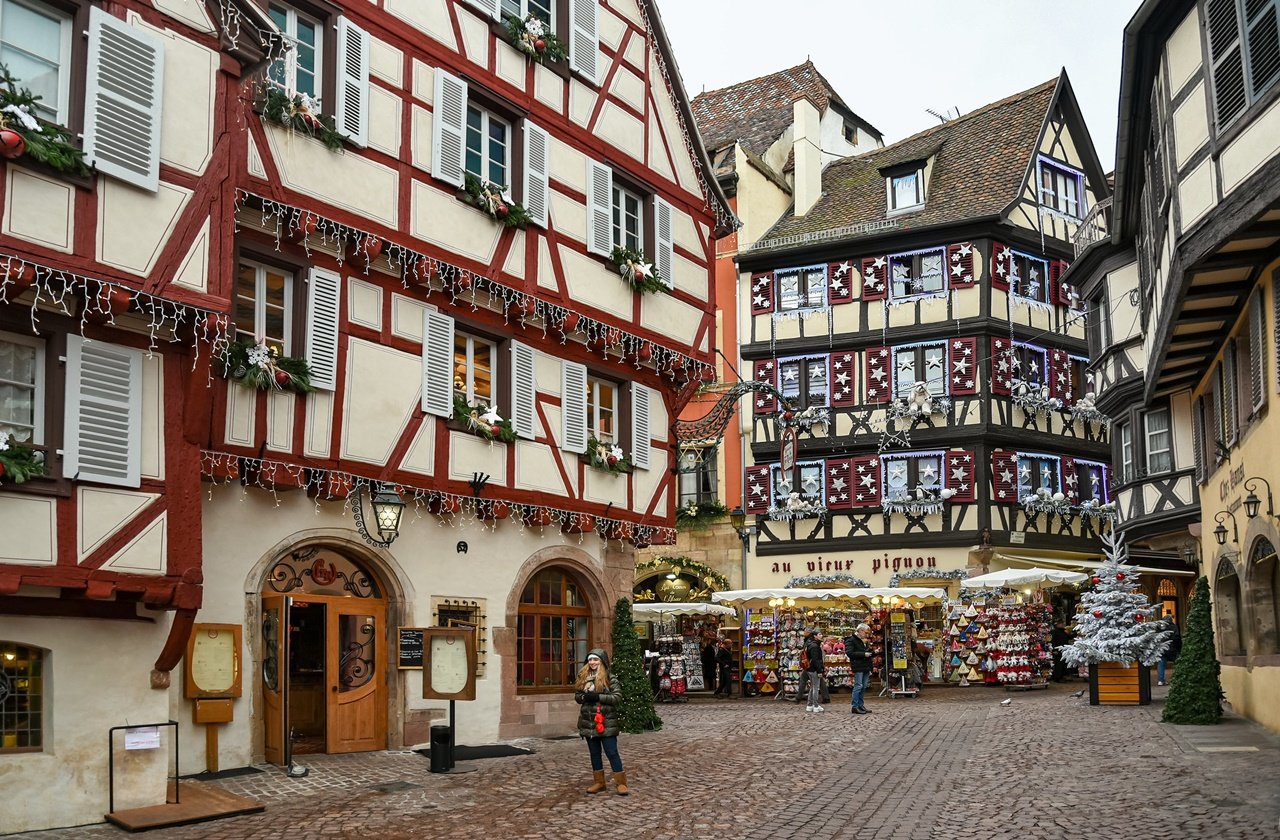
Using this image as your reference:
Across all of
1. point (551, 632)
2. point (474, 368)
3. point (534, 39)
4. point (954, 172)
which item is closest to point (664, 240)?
point (534, 39)

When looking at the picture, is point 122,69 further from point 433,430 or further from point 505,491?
point 505,491

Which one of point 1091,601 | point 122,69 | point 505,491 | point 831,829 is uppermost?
point 122,69

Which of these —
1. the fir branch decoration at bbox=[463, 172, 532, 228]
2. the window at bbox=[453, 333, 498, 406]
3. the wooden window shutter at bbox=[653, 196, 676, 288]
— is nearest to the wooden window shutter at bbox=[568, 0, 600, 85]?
the wooden window shutter at bbox=[653, 196, 676, 288]

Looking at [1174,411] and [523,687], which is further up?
[1174,411]

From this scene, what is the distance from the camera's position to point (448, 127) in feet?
53.7

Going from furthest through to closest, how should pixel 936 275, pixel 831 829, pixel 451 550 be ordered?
pixel 936 275 → pixel 451 550 → pixel 831 829

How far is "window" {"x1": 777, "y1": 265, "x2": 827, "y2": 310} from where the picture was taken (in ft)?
117

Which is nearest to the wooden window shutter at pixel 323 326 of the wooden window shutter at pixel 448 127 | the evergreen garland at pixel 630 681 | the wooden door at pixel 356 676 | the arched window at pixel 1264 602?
the wooden window shutter at pixel 448 127

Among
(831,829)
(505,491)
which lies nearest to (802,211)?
(505,491)

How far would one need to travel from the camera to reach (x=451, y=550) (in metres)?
16.6

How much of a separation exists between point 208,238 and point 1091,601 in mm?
16106

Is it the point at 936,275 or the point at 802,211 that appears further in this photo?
the point at 802,211

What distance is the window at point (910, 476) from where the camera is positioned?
34000 mm

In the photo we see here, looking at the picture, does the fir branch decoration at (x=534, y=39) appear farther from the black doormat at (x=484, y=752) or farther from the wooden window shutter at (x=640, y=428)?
the black doormat at (x=484, y=752)
